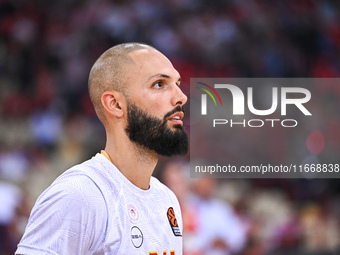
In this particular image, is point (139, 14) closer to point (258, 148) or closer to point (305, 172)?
point (258, 148)

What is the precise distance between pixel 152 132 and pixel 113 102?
22 centimetres

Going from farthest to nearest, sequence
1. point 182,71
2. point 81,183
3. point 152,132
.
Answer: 1. point 182,71
2. point 152,132
3. point 81,183

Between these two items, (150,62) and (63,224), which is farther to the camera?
(150,62)

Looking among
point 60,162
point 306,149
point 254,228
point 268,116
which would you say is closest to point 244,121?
point 268,116

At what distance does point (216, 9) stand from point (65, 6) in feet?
9.76

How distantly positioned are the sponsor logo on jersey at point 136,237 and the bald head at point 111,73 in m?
0.55

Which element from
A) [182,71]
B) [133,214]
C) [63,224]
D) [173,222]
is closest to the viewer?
[63,224]

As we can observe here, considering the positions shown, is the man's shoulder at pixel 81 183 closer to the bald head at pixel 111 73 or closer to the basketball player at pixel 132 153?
the basketball player at pixel 132 153

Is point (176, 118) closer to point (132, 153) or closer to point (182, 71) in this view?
point (132, 153)

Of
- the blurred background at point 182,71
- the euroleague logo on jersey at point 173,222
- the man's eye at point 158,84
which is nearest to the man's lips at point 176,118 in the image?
the man's eye at point 158,84

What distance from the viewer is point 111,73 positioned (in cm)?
242

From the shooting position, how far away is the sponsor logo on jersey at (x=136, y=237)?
7.01 ft

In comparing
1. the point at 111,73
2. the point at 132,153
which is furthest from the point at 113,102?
the point at 132,153

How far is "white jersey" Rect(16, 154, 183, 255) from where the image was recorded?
6.49 ft
